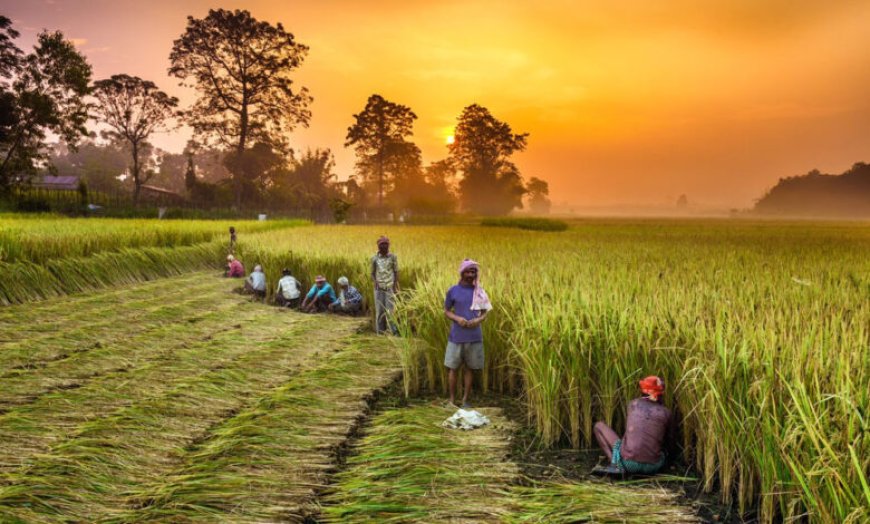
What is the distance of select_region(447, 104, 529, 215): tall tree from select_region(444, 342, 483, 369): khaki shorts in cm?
7383

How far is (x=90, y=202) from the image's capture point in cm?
3700

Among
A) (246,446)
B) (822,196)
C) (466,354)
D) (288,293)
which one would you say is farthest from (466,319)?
(822,196)

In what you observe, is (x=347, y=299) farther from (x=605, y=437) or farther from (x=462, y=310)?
(x=605, y=437)

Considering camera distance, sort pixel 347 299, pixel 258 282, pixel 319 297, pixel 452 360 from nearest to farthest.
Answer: pixel 452 360 < pixel 347 299 < pixel 319 297 < pixel 258 282

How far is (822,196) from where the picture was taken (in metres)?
138

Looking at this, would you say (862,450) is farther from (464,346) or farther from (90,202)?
(90,202)

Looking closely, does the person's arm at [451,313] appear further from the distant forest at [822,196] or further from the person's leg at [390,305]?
the distant forest at [822,196]

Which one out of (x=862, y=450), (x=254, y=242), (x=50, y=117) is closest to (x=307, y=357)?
(x=862, y=450)

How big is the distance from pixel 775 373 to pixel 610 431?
1348 mm

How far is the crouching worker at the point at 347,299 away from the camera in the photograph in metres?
11.1

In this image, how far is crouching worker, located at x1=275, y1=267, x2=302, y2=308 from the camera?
476 inches

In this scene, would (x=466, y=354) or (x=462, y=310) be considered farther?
(x=466, y=354)

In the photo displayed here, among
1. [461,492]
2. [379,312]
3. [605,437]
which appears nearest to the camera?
[461,492]

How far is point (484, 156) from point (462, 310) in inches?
Result: 2982
